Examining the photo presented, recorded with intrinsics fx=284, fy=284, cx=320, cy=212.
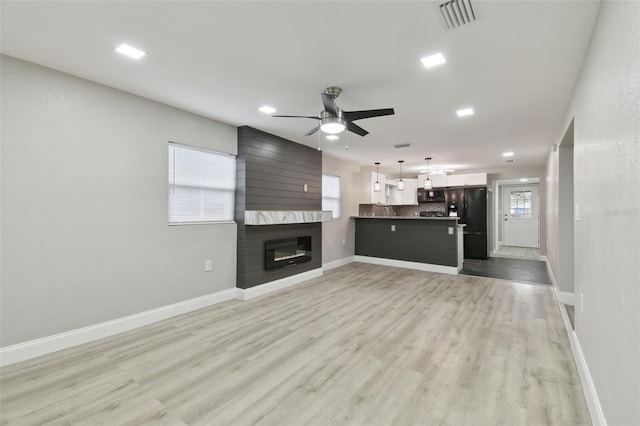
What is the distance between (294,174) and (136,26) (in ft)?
11.5

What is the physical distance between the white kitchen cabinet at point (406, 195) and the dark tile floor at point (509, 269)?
2387 mm

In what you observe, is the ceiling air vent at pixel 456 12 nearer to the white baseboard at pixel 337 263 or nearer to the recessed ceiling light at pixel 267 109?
the recessed ceiling light at pixel 267 109

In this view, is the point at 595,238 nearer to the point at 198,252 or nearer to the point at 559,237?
the point at 559,237

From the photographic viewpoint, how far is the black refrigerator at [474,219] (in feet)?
25.4

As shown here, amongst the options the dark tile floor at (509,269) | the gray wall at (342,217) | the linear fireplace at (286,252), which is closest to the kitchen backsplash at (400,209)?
the gray wall at (342,217)

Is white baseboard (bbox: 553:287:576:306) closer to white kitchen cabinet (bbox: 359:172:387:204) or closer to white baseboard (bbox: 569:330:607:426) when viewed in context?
white baseboard (bbox: 569:330:607:426)

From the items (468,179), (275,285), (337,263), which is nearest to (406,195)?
(468,179)

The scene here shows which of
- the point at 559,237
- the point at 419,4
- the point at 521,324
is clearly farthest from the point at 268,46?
the point at 559,237

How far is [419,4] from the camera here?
183 centimetres

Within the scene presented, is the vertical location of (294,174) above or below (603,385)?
above

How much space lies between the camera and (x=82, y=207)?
9.45 ft

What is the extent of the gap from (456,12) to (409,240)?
534cm

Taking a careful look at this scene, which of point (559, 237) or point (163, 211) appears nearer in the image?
point (163, 211)

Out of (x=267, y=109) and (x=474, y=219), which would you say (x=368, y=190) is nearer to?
(x=474, y=219)
